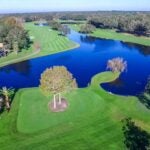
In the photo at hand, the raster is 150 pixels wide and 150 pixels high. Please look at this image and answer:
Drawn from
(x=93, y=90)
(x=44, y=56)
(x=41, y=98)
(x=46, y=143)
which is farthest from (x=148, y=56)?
(x=46, y=143)

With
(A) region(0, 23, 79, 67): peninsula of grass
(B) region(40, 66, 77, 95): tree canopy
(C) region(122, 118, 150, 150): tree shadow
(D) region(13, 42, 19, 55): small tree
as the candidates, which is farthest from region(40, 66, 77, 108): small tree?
(D) region(13, 42, 19, 55): small tree

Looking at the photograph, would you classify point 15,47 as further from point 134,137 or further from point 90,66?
point 134,137

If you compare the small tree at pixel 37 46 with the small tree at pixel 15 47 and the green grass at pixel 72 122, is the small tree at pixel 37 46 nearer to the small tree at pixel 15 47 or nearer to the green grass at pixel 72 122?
the small tree at pixel 15 47

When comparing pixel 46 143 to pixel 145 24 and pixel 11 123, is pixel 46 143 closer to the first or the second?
pixel 11 123

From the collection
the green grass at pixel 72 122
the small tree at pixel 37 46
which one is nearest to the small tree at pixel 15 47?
the small tree at pixel 37 46

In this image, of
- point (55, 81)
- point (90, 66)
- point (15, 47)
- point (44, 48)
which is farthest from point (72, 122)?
point (44, 48)

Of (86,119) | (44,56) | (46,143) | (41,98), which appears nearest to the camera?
(46,143)
